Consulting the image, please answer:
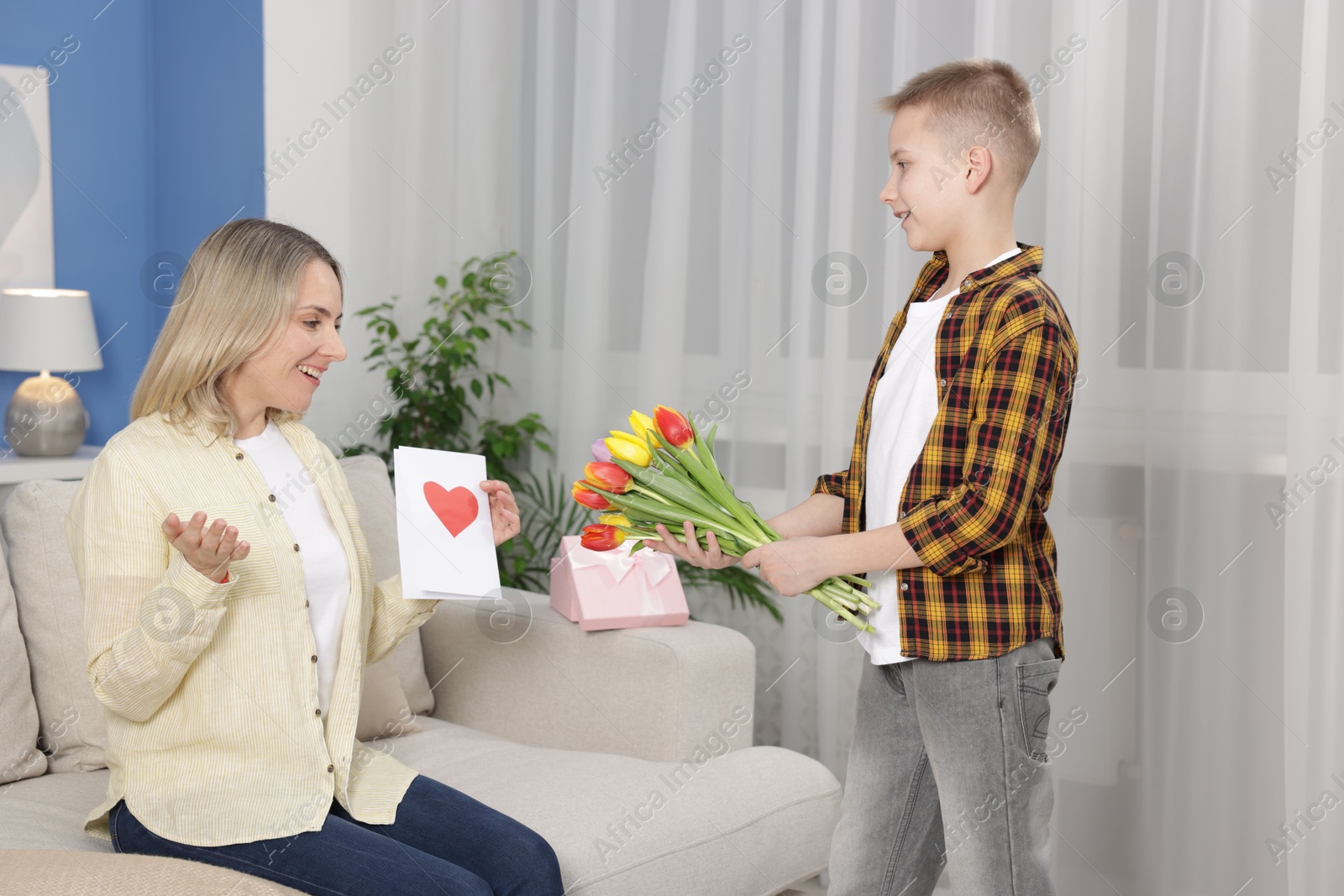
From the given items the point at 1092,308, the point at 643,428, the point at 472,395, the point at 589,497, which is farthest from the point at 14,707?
the point at 1092,308

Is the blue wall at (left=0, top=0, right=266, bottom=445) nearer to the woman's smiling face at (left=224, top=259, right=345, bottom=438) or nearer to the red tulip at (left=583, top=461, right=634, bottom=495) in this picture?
the woman's smiling face at (left=224, top=259, right=345, bottom=438)

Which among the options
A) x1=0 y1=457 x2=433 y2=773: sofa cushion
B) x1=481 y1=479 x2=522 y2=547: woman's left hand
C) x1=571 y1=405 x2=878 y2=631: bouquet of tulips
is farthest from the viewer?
x1=0 y1=457 x2=433 y2=773: sofa cushion

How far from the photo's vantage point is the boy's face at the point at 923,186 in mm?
1401

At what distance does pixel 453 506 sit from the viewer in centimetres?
171

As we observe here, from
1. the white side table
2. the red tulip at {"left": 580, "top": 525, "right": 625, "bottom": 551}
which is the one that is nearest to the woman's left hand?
the red tulip at {"left": 580, "top": 525, "right": 625, "bottom": 551}

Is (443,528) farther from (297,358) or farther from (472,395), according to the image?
(472,395)

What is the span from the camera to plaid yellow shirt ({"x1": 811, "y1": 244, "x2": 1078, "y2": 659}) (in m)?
1.29

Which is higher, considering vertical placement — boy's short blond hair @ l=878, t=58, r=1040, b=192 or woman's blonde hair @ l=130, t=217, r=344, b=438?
boy's short blond hair @ l=878, t=58, r=1040, b=192

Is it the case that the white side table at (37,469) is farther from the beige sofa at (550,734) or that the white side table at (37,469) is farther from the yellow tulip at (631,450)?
the yellow tulip at (631,450)

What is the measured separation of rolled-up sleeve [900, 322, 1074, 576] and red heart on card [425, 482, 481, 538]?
70cm

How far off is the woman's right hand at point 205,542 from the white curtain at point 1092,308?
5.38 feet

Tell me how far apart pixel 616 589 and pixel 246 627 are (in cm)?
83

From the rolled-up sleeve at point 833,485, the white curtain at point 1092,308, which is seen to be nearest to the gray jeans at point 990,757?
the rolled-up sleeve at point 833,485

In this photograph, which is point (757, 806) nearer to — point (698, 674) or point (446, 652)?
point (698, 674)
